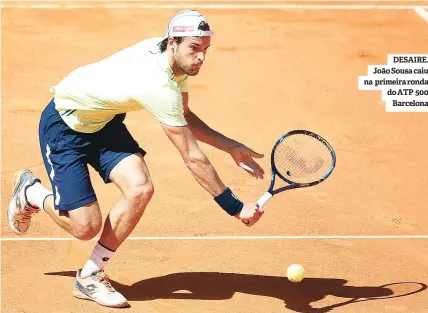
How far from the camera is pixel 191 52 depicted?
6.48m

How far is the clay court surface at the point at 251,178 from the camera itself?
7.34 m

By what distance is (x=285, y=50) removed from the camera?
13477 millimetres

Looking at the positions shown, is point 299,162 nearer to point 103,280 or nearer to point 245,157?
point 245,157

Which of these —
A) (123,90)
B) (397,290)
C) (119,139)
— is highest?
(123,90)

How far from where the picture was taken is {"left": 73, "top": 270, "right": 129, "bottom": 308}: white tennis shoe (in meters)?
6.96

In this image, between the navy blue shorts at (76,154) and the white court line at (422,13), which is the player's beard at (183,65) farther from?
the white court line at (422,13)

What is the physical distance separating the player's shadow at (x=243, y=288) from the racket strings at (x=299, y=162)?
0.86 metres

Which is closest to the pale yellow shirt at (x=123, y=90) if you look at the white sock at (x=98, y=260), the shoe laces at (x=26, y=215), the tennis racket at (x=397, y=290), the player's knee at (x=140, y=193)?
the player's knee at (x=140, y=193)

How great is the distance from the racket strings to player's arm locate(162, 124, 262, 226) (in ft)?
2.39

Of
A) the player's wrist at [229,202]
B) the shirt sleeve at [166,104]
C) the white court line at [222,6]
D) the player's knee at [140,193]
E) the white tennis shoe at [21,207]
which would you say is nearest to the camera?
the shirt sleeve at [166,104]

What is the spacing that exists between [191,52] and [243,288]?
1.98 m

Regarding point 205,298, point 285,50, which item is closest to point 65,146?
point 205,298

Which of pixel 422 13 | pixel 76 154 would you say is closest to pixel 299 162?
pixel 76 154

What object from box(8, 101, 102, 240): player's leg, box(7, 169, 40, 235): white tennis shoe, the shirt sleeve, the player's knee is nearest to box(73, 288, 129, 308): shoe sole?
box(8, 101, 102, 240): player's leg
